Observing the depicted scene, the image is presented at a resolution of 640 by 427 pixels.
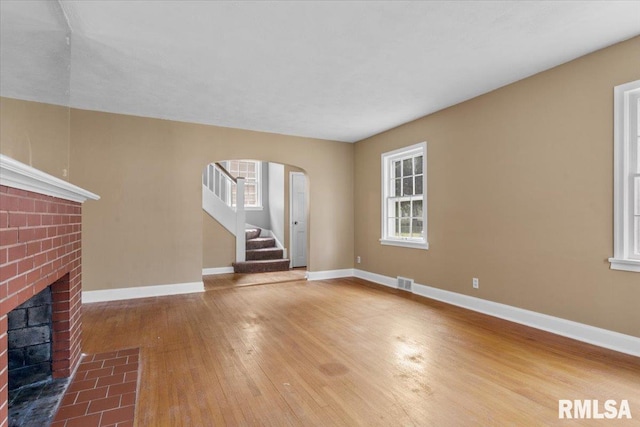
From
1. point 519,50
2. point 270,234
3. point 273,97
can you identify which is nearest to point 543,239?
point 519,50

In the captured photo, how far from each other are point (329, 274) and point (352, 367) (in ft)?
12.2

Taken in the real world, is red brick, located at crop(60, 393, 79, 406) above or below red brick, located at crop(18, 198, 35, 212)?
below

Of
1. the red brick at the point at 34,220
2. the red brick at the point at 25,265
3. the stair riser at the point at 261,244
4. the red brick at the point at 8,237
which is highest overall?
the red brick at the point at 34,220

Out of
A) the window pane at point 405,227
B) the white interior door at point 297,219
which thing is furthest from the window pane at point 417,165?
the white interior door at point 297,219

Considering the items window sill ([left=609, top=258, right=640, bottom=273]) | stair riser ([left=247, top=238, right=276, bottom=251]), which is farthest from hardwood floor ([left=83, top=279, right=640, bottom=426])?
stair riser ([left=247, top=238, right=276, bottom=251])

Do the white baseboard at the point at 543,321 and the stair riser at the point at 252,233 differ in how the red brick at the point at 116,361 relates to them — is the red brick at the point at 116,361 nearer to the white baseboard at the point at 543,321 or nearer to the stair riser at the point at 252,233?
the white baseboard at the point at 543,321

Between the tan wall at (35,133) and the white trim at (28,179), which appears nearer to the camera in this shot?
the white trim at (28,179)

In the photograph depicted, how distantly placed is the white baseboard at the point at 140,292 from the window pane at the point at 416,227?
11.3 feet

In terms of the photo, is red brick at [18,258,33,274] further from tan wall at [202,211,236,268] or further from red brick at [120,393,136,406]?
tan wall at [202,211,236,268]

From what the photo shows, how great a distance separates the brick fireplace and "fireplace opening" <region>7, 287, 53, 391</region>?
4 centimetres

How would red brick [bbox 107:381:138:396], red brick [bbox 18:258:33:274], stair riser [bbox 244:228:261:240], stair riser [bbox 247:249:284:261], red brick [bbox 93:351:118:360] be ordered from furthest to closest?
stair riser [bbox 244:228:261:240] < stair riser [bbox 247:249:284:261] < red brick [bbox 93:351:118:360] < red brick [bbox 107:381:138:396] < red brick [bbox 18:258:33:274]

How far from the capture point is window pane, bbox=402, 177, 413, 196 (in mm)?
5203

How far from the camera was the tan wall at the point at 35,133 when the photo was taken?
6.43ft

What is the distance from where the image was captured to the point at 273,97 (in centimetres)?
404
